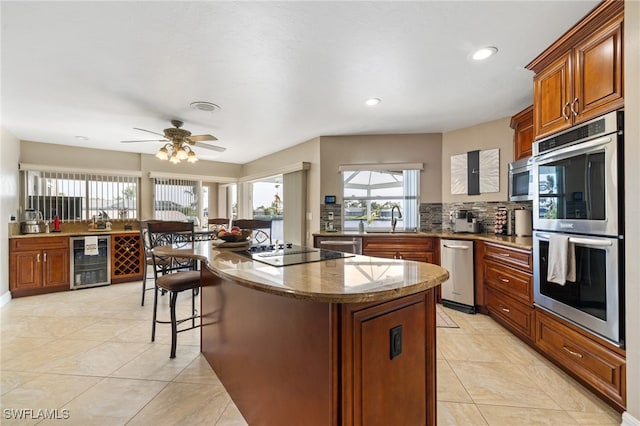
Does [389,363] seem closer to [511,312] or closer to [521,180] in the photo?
[511,312]

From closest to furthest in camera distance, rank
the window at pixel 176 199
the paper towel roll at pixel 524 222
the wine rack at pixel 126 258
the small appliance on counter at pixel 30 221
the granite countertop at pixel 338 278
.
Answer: the granite countertop at pixel 338 278 → the paper towel roll at pixel 524 222 → the small appliance on counter at pixel 30 221 → the wine rack at pixel 126 258 → the window at pixel 176 199

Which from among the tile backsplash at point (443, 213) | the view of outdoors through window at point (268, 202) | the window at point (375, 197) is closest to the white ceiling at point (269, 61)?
the window at point (375, 197)

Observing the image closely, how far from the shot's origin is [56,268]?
4328mm

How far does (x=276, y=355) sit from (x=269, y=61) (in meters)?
2.04

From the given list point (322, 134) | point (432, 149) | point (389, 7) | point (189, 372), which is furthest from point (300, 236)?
point (389, 7)

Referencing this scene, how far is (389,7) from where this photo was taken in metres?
1.65

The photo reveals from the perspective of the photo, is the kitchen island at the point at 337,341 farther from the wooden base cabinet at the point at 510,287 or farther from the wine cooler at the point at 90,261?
the wine cooler at the point at 90,261

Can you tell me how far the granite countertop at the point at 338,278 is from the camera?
104cm

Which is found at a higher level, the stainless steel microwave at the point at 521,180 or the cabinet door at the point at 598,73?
the cabinet door at the point at 598,73

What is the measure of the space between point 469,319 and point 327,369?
2.74 meters

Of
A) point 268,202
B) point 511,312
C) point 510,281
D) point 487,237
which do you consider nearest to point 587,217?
point 510,281

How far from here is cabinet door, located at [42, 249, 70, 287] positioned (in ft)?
13.9

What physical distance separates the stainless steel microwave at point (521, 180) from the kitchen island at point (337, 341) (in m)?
2.28

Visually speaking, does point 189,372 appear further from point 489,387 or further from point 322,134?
point 322,134
